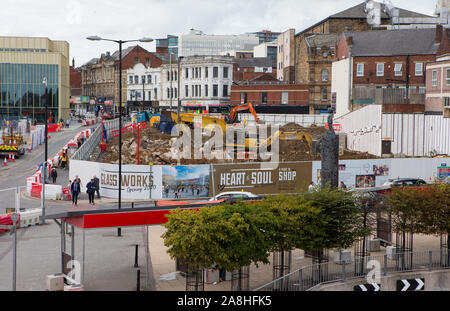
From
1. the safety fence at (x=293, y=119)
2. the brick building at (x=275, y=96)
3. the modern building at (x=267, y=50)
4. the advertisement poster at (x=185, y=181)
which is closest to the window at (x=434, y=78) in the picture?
the safety fence at (x=293, y=119)

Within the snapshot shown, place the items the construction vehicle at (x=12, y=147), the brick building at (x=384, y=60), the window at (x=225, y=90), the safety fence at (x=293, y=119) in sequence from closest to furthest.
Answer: the construction vehicle at (x=12, y=147) → the brick building at (x=384, y=60) → the safety fence at (x=293, y=119) → the window at (x=225, y=90)

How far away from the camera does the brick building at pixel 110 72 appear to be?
112688 millimetres

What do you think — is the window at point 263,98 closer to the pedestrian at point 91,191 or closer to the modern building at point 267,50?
the modern building at point 267,50

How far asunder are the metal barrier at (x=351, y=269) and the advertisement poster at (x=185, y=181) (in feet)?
51.8

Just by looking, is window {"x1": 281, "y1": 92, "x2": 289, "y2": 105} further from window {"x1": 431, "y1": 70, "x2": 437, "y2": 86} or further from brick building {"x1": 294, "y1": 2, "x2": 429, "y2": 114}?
window {"x1": 431, "y1": 70, "x2": 437, "y2": 86}

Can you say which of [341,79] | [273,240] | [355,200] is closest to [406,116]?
[341,79]

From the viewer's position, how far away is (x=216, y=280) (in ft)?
64.3

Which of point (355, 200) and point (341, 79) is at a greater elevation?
point (341, 79)

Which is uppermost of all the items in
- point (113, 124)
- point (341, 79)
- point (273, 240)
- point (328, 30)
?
point (328, 30)

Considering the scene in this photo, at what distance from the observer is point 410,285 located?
66.0 ft

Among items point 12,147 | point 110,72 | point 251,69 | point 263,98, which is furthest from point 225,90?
point 12,147

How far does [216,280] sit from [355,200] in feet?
18.6

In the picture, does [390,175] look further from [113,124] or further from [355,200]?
[113,124]

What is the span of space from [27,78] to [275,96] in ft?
136
